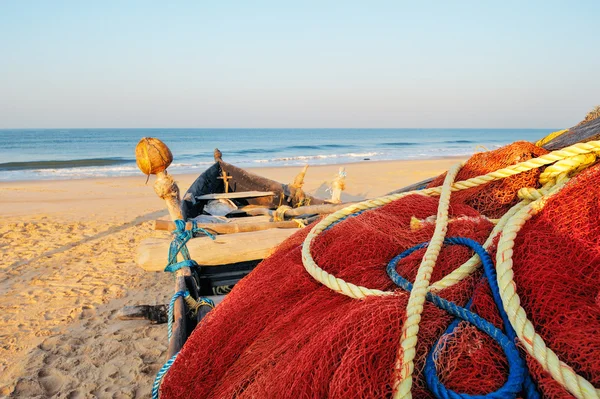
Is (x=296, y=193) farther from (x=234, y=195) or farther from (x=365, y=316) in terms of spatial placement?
(x=365, y=316)

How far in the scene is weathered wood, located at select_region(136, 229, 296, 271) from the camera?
3.36m

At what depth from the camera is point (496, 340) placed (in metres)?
1.15

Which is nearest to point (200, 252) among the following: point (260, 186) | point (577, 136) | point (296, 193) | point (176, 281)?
point (176, 281)

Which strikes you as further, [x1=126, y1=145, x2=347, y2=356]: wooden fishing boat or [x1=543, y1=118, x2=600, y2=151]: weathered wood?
[x1=126, y1=145, x2=347, y2=356]: wooden fishing boat

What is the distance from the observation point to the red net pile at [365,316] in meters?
1.10

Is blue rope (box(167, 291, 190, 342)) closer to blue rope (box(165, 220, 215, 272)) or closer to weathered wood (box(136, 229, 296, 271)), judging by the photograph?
blue rope (box(165, 220, 215, 272))

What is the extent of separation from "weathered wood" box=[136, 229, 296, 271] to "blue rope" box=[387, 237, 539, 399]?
2147 millimetres

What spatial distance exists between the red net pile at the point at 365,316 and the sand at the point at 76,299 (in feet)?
8.41

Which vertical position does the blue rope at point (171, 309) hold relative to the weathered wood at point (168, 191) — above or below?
below

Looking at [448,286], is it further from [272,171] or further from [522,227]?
[272,171]

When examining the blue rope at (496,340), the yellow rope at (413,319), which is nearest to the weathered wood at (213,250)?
the yellow rope at (413,319)

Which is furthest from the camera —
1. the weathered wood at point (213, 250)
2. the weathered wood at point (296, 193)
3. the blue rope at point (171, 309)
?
the weathered wood at point (296, 193)

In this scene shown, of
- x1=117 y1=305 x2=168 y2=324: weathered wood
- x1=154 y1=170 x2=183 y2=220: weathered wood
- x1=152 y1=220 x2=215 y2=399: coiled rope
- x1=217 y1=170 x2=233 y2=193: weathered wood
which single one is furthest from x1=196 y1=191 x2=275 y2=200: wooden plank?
x1=152 y1=220 x2=215 y2=399: coiled rope

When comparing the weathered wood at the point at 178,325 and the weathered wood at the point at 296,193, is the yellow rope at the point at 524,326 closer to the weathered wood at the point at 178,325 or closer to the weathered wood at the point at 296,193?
the weathered wood at the point at 178,325
